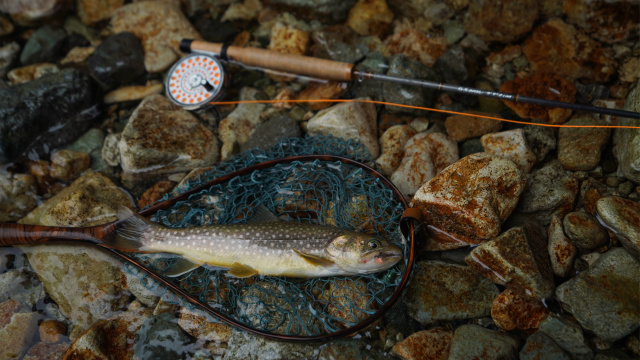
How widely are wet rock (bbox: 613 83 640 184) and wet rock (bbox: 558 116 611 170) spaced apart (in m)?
0.12

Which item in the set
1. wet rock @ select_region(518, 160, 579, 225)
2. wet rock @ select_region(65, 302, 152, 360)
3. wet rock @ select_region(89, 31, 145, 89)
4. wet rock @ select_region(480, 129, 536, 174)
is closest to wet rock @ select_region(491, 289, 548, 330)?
wet rock @ select_region(518, 160, 579, 225)

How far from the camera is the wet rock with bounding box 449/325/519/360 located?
2.91 metres

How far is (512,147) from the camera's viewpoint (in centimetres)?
381

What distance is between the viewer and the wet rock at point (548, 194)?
3.51m

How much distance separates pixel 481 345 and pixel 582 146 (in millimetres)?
2144

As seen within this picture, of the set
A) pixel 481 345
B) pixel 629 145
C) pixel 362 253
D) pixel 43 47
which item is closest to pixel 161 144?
pixel 362 253

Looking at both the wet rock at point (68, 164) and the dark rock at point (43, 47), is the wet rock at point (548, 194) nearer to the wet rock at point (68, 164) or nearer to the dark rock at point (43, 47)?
the wet rock at point (68, 164)

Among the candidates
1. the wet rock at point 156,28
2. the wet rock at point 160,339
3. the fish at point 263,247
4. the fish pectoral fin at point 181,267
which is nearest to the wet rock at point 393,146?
the fish at point 263,247

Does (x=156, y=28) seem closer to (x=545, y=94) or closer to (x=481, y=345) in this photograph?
(x=545, y=94)

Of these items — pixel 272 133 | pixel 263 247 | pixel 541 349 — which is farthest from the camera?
pixel 272 133

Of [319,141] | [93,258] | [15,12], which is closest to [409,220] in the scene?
[319,141]

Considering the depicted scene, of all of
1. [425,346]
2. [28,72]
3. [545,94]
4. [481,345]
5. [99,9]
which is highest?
[99,9]

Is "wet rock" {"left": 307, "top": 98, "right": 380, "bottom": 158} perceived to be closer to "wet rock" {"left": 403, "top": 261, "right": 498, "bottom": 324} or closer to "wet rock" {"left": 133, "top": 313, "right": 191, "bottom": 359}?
"wet rock" {"left": 403, "top": 261, "right": 498, "bottom": 324}

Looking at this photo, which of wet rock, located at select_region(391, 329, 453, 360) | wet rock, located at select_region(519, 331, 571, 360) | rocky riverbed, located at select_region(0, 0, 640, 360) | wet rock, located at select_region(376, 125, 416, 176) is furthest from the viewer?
wet rock, located at select_region(376, 125, 416, 176)
